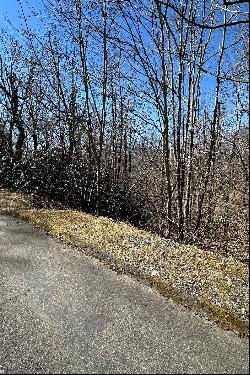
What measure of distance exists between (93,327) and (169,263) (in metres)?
1.35

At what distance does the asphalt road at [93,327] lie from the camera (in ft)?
5.87

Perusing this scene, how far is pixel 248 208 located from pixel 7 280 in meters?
3.64

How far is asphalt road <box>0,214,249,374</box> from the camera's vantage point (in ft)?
5.87

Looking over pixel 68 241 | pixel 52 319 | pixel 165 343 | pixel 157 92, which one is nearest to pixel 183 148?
pixel 157 92

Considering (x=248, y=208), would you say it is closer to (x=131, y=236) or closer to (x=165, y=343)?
(x=165, y=343)

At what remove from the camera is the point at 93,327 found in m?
3.14

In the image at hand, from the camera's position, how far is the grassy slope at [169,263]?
2400 mm

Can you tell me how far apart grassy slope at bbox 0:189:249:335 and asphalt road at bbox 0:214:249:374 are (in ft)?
0.45

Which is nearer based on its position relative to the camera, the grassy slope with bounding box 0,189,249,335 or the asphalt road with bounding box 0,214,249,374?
the asphalt road with bounding box 0,214,249,374

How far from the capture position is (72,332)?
3.17 m

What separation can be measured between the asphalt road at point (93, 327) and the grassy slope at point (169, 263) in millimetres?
136

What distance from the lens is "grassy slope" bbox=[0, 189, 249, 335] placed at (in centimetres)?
240

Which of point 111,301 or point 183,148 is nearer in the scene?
point 111,301

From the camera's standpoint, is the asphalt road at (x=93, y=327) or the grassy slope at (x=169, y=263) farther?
the grassy slope at (x=169, y=263)
